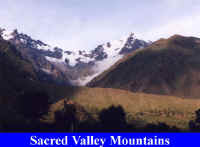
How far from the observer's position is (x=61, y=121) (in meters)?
119

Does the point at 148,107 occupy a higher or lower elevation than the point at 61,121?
higher

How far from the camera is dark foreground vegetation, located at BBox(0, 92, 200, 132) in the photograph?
115m

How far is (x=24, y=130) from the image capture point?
10981 centimetres

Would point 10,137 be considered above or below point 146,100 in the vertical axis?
below

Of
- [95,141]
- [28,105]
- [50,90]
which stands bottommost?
[95,141]

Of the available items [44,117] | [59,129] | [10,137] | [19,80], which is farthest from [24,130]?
[19,80]

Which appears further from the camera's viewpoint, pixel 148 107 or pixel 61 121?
pixel 148 107

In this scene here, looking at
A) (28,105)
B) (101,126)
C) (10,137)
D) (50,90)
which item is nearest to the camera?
(10,137)

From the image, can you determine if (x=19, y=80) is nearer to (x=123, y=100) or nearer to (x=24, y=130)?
(x=123, y=100)

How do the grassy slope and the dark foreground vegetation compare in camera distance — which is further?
the grassy slope

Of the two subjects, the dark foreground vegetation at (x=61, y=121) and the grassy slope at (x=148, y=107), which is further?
the grassy slope at (x=148, y=107)

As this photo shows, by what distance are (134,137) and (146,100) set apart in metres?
163

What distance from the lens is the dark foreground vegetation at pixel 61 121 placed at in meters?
115

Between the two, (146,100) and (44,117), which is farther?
(146,100)
